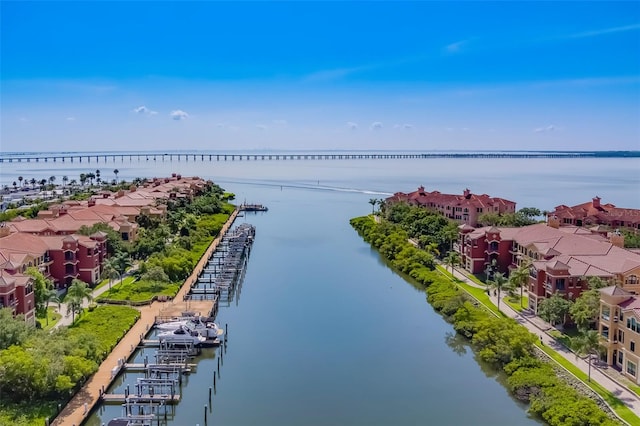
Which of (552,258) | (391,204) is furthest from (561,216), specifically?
(552,258)

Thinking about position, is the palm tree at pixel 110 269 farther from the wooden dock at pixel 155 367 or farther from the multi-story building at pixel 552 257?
the multi-story building at pixel 552 257

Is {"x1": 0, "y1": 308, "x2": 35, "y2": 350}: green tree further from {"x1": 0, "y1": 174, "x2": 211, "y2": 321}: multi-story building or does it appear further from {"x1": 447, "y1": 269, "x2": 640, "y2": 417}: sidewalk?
{"x1": 447, "y1": 269, "x2": 640, "y2": 417}: sidewalk

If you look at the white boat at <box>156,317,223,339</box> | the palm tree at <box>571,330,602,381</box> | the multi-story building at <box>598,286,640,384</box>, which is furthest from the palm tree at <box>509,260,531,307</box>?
the white boat at <box>156,317,223,339</box>

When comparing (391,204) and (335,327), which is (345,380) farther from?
(391,204)

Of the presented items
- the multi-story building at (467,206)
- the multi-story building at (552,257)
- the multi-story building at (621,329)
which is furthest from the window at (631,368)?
the multi-story building at (467,206)

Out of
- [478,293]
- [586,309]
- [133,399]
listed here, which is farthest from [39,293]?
[586,309]

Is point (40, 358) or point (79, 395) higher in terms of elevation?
point (40, 358)

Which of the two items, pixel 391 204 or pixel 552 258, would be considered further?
pixel 391 204

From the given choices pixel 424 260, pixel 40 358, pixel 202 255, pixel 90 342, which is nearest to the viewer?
pixel 40 358
